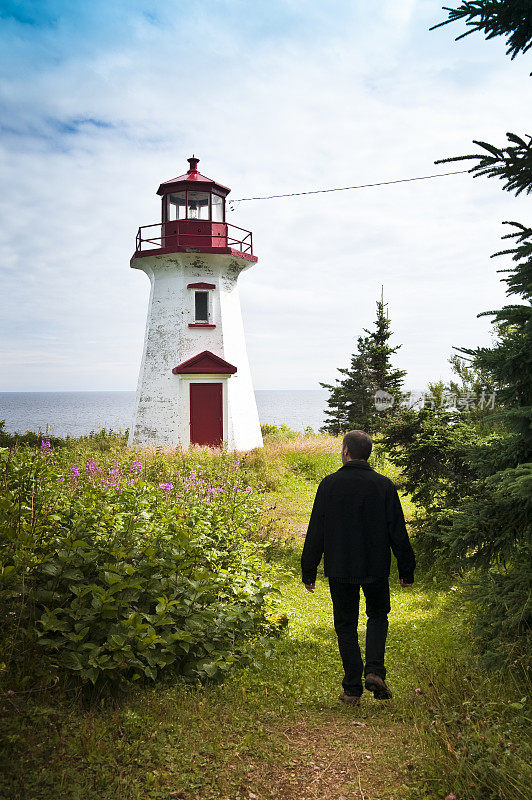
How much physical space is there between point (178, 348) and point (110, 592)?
1558 cm

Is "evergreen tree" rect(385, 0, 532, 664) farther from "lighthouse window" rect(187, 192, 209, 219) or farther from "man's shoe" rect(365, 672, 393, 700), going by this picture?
"lighthouse window" rect(187, 192, 209, 219)

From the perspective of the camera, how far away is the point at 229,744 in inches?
161

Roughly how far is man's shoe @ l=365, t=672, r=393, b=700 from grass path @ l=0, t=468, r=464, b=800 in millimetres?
79

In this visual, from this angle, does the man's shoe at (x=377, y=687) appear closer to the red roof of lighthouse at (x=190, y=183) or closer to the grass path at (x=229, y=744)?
the grass path at (x=229, y=744)

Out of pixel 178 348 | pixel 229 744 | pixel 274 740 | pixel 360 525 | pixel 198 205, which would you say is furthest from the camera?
pixel 198 205

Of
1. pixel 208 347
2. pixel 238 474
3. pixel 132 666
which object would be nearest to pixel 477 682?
pixel 132 666

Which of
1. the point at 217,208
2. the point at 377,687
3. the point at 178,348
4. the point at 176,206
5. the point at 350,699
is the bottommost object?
the point at 350,699

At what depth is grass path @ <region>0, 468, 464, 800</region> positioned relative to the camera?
3533 mm

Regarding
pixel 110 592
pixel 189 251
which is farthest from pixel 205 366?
pixel 110 592

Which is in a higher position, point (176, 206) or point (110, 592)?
point (176, 206)

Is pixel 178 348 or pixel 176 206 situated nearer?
pixel 178 348

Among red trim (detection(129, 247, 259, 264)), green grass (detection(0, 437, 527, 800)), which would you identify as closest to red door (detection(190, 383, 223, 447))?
red trim (detection(129, 247, 259, 264))

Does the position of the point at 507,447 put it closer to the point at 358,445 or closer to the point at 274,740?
the point at 358,445

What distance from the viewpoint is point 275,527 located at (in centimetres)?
1150
